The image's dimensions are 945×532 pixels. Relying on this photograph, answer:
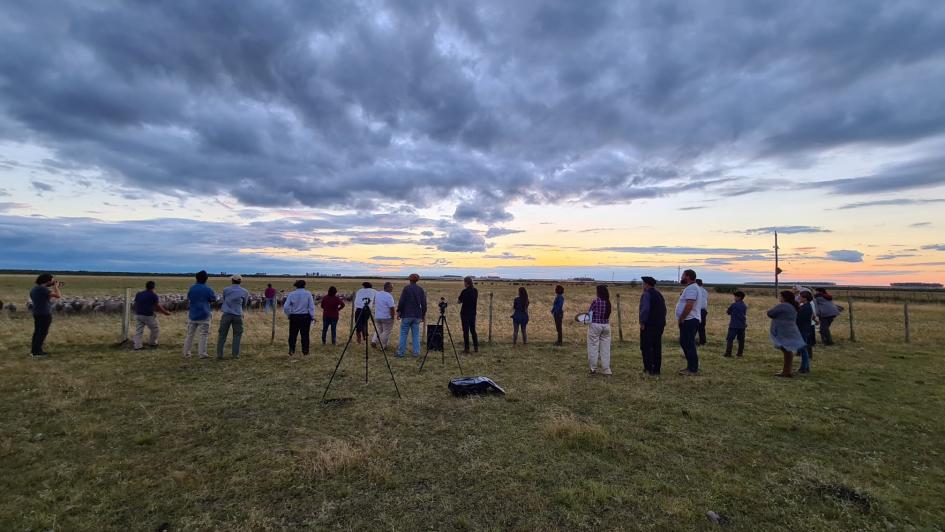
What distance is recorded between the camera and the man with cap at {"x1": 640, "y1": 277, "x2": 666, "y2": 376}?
9.70 m

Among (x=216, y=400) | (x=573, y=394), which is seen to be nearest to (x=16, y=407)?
(x=216, y=400)

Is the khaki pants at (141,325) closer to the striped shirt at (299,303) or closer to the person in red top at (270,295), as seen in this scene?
the striped shirt at (299,303)

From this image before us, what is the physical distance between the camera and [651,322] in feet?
32.2

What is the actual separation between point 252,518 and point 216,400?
4.58 metres

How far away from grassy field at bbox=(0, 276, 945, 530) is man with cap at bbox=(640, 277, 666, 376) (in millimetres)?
417

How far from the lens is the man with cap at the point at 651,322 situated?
31.8 feet

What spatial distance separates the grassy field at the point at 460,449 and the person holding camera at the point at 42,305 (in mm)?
641

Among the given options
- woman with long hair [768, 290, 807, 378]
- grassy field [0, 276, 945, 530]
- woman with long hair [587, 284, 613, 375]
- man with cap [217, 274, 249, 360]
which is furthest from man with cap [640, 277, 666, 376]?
man with cap [217, 274, 249, 360]

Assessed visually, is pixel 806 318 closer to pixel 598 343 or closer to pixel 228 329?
pixel 598 343

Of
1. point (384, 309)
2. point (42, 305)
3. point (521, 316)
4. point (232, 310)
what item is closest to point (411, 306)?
point (384, 309)

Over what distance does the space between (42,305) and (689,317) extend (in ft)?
50.2

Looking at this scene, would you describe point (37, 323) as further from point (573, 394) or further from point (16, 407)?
point (573, 394)

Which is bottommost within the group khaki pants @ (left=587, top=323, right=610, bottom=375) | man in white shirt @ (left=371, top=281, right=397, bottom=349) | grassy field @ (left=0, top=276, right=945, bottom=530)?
grassy field @ (left=0, top=276, right=945, bottom=530)

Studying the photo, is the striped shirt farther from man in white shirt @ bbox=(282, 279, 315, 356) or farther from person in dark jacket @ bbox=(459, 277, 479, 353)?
person in dark jacket @ bbox=(459, 277, 479, 353)
